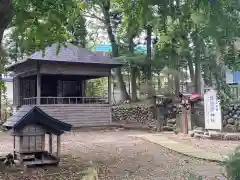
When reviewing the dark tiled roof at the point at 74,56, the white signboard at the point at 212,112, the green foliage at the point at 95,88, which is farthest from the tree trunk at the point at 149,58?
the white signboard at the point at 212,112

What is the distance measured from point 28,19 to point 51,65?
14.2 meters

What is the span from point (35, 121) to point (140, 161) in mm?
2807

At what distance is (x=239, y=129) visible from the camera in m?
15.8

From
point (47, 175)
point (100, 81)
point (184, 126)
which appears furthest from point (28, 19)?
point (100, 81)

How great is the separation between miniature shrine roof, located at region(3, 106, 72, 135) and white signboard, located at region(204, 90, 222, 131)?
781 centimetres

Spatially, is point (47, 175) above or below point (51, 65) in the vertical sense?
below

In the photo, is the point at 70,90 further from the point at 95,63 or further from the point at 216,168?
the point at 216,168

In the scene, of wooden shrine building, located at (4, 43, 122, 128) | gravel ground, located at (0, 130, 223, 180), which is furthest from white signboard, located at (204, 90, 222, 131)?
wooden shrine building, located at (4, 43, 122, 128)

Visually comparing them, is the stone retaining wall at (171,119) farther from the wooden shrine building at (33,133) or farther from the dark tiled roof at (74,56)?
the wooden shrine building at (33,133)

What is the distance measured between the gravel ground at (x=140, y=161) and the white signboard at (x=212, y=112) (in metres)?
3.36

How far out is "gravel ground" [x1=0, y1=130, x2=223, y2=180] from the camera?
7.59 m

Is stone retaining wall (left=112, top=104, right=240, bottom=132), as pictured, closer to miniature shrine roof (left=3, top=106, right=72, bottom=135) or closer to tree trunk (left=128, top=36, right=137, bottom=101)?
tree trunk (left=128, top=36, right=137, bottom=101)

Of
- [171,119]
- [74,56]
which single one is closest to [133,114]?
[171,119]

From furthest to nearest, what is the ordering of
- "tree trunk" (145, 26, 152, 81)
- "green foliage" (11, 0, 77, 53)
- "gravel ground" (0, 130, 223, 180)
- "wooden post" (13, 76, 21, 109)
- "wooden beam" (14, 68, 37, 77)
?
"wooden post" (13, 76, 21, 109)
"tree trunk" (145, 26, 152, 81)
"wooden beam" (14, 68, 37, 77)
"gravel ground" (0, 130, 223, 180)
"green foliage" (11, 0, 77, 53)
